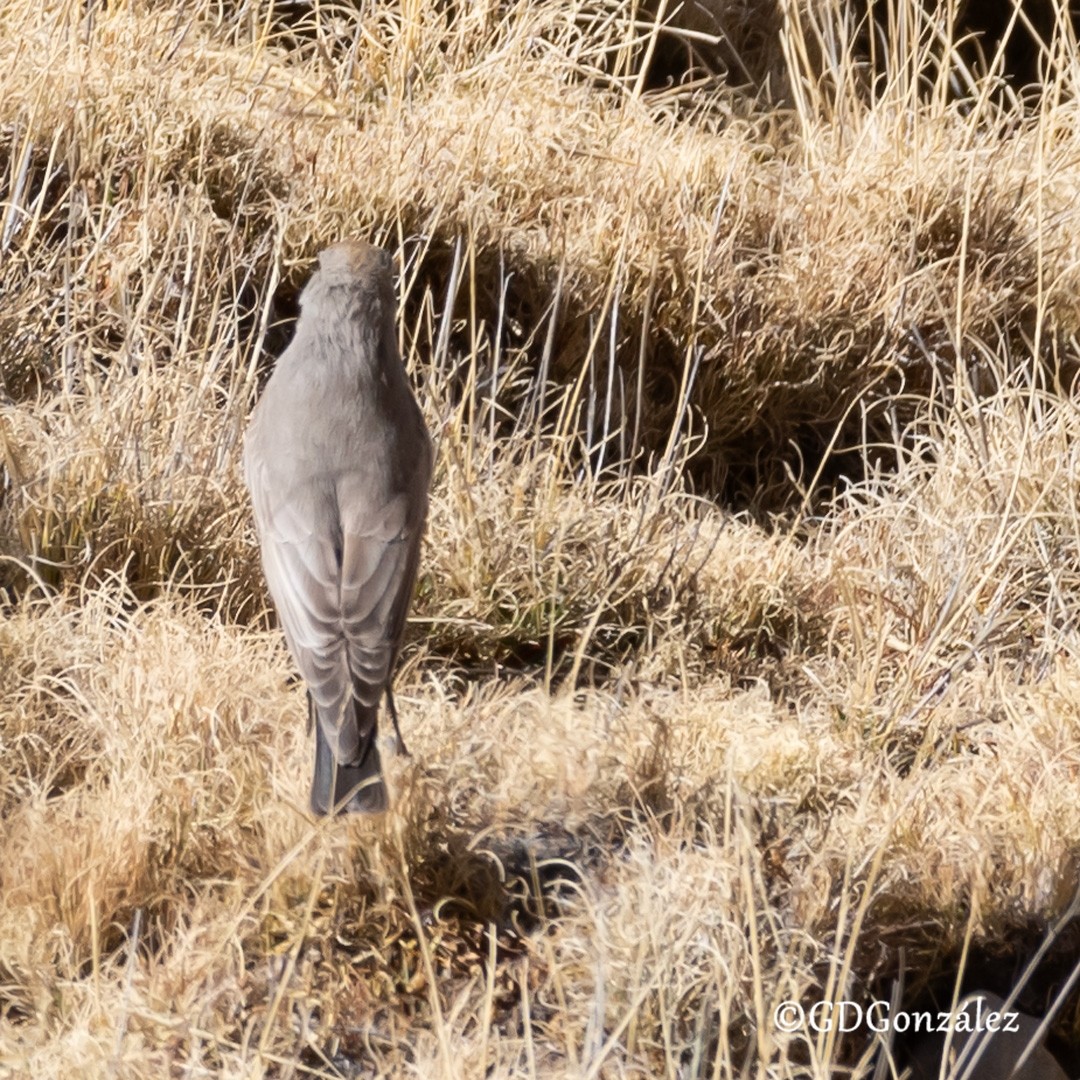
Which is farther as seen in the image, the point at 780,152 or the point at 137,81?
the point at 780,152

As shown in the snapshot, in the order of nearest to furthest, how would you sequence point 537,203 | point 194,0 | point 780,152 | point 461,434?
point 461,434 → point 537,203 → point 194,0 → point 780,152

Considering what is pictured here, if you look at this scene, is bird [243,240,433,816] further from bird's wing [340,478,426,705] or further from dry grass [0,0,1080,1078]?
dry grass [0,0,1080,1078]

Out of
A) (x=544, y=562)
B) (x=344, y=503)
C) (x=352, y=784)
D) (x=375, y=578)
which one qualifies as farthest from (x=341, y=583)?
(x=544, y=562)

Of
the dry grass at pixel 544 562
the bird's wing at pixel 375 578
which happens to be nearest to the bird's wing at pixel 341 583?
the bird's wing at pixel 375 578

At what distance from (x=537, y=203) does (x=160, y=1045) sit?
3399mm

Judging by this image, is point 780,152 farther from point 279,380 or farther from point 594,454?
point 279,380

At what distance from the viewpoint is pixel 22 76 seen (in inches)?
197

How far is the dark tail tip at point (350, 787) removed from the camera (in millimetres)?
2927

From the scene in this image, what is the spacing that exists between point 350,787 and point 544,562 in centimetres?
146

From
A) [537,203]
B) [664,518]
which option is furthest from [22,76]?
[664,518]

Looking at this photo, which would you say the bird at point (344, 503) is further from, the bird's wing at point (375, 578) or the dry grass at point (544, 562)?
the dry grass at point (544, 562)

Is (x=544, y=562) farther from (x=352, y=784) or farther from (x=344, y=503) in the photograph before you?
(x=352, y=784)

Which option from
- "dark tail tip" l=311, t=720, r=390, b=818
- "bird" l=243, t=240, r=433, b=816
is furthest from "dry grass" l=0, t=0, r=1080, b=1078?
"bird" l=243, t=240, r=433, b=816

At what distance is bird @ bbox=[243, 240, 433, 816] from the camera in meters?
3.00
